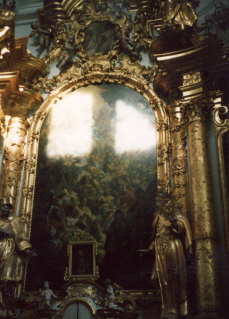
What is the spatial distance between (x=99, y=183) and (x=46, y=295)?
1948mm

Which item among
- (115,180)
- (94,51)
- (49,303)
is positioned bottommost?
(49,303)

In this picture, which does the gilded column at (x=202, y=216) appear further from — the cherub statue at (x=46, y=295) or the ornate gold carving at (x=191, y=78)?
the cherub statue at (x=46, y=295)

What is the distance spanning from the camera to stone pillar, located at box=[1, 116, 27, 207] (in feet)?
25.6

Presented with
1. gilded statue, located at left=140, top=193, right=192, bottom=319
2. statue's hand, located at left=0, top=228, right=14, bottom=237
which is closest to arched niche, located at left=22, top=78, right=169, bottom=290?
gilded statue, located at left=140, top=193, right=192, bottom=319

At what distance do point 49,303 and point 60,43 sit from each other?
4816 millimetres

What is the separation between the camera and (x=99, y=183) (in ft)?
25.2

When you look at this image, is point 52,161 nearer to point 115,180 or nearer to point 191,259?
point 115,180

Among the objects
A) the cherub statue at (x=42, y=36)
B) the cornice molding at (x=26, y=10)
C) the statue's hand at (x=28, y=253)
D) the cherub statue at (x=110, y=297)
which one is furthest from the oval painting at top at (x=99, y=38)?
the cherub statue at (x=110, y=297)

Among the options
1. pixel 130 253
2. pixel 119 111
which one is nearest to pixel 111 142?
pixel 119 111

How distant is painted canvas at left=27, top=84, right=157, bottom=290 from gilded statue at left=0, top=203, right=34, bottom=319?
59cm

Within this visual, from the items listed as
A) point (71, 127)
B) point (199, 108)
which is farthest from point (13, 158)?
point (199, 108)

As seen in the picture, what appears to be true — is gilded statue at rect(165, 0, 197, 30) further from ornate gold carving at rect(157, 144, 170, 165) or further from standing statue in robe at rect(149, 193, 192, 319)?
standing statue in robe at rect(149, 193, 192, 319)

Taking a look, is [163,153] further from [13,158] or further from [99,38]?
[99,38]

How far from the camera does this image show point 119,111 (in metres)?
8.16
